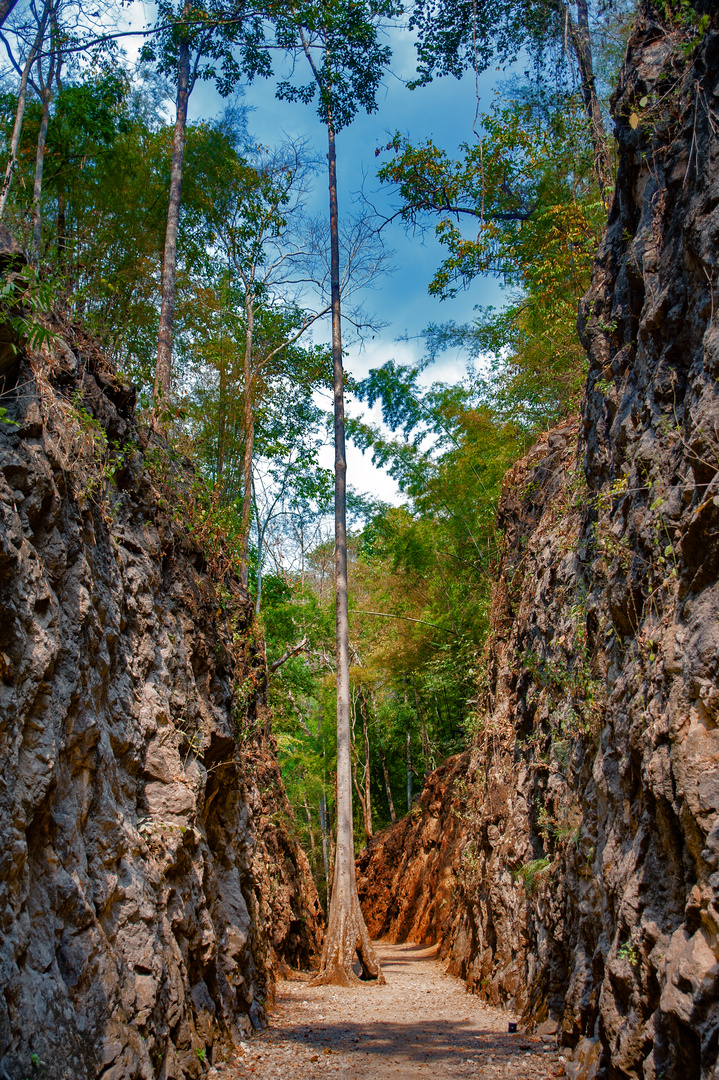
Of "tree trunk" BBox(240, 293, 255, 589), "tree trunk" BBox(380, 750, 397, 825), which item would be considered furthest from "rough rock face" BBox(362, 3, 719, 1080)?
"tree trunk" BBox(380, 750, 397, 825)

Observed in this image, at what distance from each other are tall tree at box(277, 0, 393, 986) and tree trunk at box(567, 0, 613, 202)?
4754mm

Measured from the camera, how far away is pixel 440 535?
18.9 meters

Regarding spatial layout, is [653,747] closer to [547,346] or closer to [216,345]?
[547,346]

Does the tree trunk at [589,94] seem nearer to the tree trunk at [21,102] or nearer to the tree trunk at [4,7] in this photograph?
the tree trunk at [4,7]

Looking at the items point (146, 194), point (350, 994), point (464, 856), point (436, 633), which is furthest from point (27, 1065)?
point (436, 633)

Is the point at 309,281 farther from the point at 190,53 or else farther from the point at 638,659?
the point at 638,659

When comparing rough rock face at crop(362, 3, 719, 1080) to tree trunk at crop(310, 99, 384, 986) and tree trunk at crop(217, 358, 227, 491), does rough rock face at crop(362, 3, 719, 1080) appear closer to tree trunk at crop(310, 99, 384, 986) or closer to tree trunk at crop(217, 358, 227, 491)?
tree trunk at crop(310, 99, 384, 986)

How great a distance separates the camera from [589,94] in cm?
891

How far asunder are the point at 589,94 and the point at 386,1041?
11651 millimetres

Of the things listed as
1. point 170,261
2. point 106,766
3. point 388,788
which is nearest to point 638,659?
point 106,766

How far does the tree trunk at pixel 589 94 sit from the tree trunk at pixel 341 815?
545 centimetres

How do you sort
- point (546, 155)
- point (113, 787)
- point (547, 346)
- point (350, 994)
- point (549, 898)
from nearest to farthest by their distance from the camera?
1. point (113, 787)
2. point (549, 898)
3. point (350, 994)
4. point (546, 155)
5. point (547, 346)

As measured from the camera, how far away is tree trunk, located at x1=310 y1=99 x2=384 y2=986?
356 inches

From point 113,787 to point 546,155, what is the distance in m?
12.1
